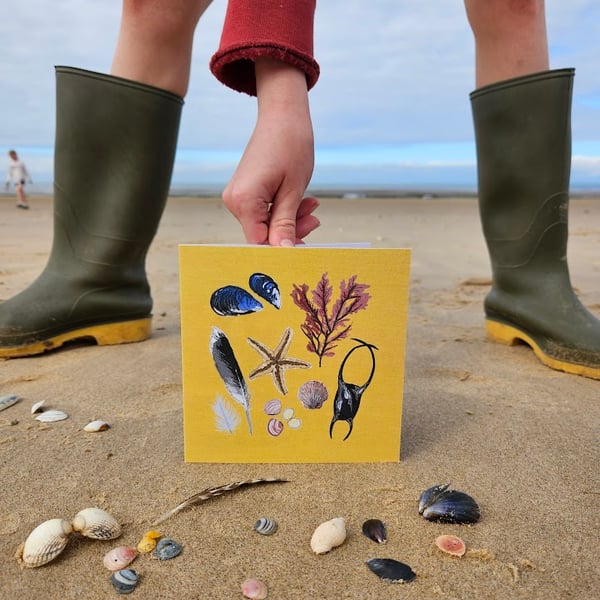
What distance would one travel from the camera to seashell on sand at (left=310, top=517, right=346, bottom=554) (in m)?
0.86

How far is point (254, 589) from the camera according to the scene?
0.78 metres

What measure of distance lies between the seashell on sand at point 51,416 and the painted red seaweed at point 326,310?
65 cm

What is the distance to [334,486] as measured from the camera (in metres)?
1.05

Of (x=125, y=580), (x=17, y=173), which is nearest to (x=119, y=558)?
(x=125, y=580)

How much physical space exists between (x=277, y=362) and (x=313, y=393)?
0.10m

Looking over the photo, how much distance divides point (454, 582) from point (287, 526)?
0.89ft

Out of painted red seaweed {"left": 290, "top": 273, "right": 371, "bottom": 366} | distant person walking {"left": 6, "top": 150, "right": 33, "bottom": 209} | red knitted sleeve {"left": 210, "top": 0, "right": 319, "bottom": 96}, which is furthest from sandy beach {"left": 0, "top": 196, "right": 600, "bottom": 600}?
distant person walking {"left": 6, "top": 150, "right": 33, "bottom": 209}

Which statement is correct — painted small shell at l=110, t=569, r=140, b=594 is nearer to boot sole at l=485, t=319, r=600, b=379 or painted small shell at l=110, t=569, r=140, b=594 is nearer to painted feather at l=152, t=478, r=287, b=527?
painted feather at l=152, t=478, r=287, b=527

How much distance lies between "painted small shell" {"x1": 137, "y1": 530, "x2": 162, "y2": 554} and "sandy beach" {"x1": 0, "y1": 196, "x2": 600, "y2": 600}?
27mm

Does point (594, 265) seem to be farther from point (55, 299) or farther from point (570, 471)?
point (55, 299)

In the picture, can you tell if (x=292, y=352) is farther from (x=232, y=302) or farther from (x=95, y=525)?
(x=95, y=525)

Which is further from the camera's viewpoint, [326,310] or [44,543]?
[326,310]

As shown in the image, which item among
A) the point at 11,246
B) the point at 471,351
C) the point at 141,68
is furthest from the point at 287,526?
the point at 11,246

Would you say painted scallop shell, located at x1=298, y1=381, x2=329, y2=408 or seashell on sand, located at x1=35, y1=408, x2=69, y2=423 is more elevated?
painted scallop shell, located at x1=298, y1=381, x2=329, y2=408
